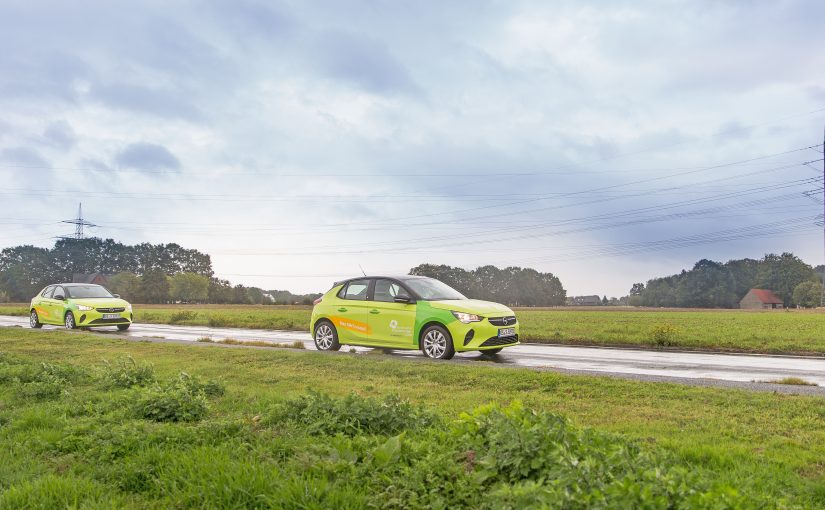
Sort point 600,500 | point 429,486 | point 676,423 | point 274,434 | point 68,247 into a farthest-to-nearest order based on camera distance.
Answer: point 68,247 < point 676,423 < point 274,434 < point 429,486 < point 600,500

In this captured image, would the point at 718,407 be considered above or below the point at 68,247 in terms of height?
below

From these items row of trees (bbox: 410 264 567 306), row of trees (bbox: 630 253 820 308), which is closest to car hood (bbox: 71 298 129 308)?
row of trees (bbox: 410 264 567 306)

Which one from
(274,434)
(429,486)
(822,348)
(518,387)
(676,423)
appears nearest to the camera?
(429,486)

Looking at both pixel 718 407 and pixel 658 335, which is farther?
pixel 658 335

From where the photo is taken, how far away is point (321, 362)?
10320mm

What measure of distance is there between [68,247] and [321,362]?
96.6 metres

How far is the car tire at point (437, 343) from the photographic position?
38.1ft

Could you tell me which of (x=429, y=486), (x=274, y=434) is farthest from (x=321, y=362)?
(x=429, y=486)

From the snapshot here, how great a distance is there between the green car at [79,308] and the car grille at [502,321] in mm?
15176

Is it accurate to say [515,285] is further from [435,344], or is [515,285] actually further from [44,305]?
[435,344]

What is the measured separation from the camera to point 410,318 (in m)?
12.2

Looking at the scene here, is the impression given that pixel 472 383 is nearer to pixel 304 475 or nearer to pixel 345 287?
pixel 304 475

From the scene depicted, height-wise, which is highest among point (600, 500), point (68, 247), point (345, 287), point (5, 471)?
point (68, 247)

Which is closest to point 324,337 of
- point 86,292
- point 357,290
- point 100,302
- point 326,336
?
point 326,336
